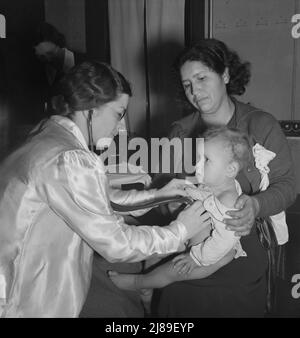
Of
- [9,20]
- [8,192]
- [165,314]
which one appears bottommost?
[165,314]

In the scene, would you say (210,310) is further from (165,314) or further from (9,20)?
(9,20)

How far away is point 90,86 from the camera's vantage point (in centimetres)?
74

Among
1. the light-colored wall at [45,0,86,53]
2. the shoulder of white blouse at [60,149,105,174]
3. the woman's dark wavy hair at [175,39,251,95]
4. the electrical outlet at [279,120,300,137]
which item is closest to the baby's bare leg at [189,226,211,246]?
the shoulder of white blouse at [60,149,105,174]

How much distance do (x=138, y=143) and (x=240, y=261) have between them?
98 centimetres

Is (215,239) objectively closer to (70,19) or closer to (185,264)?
(185,264)

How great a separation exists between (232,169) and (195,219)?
0.46 feet

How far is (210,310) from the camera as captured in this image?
0.87 m

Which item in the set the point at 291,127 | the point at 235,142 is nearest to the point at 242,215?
the point at 235,142

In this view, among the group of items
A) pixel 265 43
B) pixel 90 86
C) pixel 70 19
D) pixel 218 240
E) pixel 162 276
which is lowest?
pixel 162 276

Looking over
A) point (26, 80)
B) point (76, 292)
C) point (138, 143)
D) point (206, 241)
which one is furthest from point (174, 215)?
point (26, 80)

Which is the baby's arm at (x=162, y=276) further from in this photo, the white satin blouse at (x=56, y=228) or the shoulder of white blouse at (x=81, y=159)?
the shoulder of white blouse at (x=81, y=159)

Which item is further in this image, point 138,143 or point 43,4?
point 138,143

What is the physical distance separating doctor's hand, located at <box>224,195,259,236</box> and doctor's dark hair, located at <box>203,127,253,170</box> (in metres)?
0.08

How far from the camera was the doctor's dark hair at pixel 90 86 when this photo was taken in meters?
0.74
